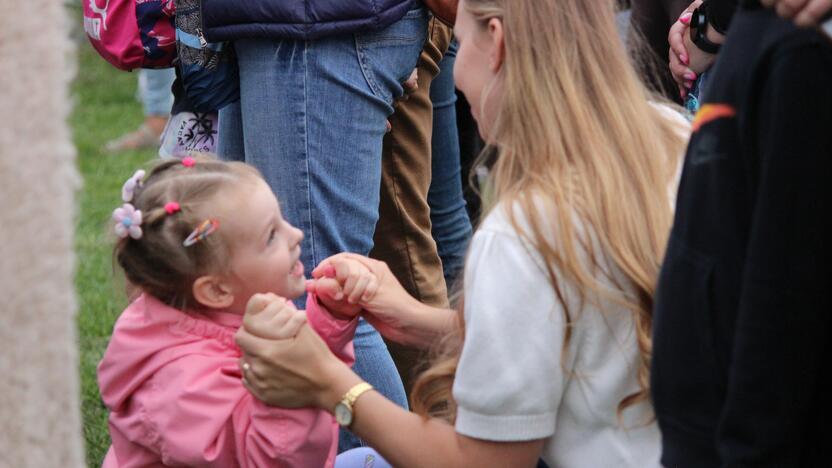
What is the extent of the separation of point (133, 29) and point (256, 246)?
717 mm

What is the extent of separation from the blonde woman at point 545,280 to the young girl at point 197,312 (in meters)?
0.16

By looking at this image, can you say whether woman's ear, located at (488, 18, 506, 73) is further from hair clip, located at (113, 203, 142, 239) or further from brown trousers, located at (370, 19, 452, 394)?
brown trousers, located at (370, 19, 452, 394)

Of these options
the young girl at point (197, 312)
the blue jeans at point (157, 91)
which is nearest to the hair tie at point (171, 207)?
the young girl at point (197, 312)

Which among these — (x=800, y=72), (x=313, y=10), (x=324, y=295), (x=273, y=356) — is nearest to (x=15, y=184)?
(x=800, y=72)

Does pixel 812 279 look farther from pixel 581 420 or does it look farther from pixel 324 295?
pixel 324 295

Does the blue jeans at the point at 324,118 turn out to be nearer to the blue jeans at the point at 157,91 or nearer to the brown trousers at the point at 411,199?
the brown trousers at the point at 411,199

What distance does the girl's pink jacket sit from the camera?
207 centimetres

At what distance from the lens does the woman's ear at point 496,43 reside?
1892 millimetres

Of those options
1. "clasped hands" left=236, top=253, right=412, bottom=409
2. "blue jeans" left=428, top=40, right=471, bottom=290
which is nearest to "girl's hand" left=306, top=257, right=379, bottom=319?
"clasped hands" left=236, top=253, right=412, bottom=409

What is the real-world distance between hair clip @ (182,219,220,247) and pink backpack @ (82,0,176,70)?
2.20 feet

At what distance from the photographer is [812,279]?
117cm

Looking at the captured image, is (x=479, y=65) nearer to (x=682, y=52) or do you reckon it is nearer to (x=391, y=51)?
(x=391, y=51)

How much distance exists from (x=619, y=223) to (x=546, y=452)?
1.20ft

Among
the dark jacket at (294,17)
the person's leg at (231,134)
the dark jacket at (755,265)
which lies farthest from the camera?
the person's leg at (231,134)
